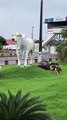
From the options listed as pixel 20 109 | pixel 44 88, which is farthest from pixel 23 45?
pixel 20 109

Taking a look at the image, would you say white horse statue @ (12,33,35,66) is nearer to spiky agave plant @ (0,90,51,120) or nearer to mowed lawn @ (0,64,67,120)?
mowed lawn @ (0,64,67,120)

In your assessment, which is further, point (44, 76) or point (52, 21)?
point (52, 21)

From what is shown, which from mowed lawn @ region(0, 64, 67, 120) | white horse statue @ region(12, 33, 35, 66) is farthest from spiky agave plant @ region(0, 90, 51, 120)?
white horse statue @ region(12, 33, 35, 66)

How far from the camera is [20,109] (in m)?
7.30

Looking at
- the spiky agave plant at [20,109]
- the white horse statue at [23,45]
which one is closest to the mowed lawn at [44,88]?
the white horse statue at [23,45]

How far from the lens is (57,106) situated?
443 inches

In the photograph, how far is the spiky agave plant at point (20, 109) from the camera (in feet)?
23.6

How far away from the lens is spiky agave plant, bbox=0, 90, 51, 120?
23.6 feet

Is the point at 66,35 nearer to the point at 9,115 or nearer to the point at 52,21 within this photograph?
the point at 9,115

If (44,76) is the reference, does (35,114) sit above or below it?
above

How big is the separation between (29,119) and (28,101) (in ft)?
1.20

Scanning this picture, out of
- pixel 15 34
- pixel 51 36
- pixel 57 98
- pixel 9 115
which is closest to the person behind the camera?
pixel 9 115

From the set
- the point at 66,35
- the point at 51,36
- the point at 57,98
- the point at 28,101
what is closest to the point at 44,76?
the point at 57,98

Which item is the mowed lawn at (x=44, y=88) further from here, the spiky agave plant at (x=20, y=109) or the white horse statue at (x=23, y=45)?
the spiky agave plant at (x=20, y=109)
